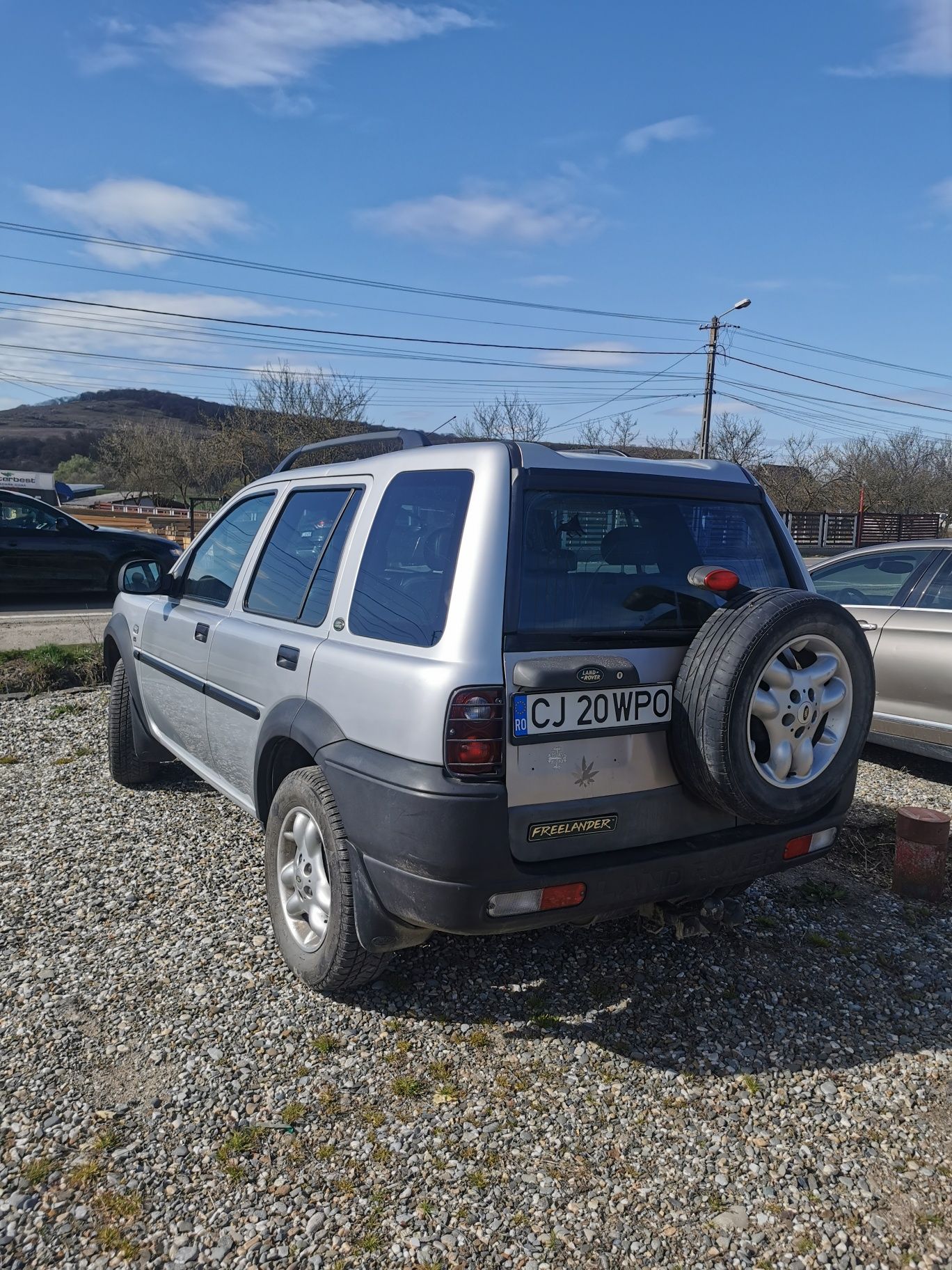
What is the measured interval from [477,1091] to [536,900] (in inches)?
25.9

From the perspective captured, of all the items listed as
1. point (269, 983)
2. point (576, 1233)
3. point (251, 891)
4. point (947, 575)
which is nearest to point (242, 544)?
point (251, 891)

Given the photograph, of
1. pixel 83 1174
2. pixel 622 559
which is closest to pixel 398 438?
pixel 622 559

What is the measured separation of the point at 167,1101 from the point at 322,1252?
2.51ft

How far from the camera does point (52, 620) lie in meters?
12.1

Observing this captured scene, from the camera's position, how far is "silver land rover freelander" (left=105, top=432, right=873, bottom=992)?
258 centimetres

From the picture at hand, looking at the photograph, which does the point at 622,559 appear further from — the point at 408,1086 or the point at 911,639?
the point at 911,639

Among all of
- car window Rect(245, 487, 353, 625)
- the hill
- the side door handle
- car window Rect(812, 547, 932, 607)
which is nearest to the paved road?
car window Rect(245, 487, 353, 625)

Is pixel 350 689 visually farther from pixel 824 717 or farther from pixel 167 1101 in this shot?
pixel 824 717

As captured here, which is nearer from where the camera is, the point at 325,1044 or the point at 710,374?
the point at 325,1044

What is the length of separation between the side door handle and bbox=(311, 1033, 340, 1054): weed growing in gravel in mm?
1260

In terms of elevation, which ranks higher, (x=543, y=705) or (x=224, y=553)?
(x=224, y=553)

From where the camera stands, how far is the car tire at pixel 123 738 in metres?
5.31

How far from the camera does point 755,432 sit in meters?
46.1

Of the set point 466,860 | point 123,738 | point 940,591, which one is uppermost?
point 940,591
